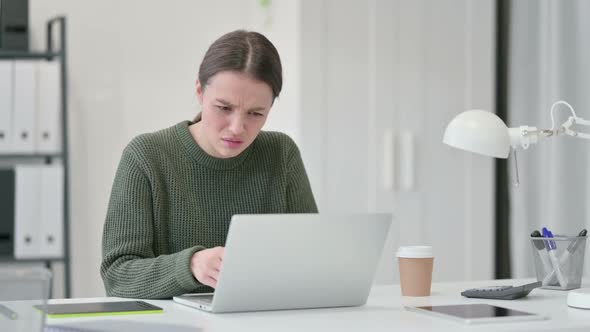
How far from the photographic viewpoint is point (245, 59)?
197cm

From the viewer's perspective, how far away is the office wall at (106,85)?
11.5 feet

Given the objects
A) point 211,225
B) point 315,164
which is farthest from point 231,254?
point 315,164

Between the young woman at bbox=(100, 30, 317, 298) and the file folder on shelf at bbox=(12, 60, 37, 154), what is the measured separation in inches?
48.5

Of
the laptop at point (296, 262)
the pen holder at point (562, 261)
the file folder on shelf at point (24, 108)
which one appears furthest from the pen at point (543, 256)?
the file folder on shelf at point (24, 108)

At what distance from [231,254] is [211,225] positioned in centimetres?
63

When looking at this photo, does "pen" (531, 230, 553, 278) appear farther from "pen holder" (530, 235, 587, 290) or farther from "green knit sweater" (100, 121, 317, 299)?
"green knit sweater" (100, 121, 317, 299)

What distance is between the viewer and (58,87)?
10.7 feet

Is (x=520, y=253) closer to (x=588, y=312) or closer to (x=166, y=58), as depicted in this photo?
(x=166, y=58)

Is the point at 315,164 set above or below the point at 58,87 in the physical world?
below

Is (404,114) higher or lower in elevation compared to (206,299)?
higher

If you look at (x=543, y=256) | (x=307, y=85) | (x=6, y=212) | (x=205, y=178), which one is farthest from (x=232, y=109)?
(x=6, y=212)

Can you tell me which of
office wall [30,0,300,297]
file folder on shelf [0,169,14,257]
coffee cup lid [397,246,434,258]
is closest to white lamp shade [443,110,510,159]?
coffee cup lid [397,246,434,258]

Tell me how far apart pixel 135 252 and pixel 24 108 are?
154 centimetres

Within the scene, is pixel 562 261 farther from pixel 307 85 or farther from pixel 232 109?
pixel 307 85
